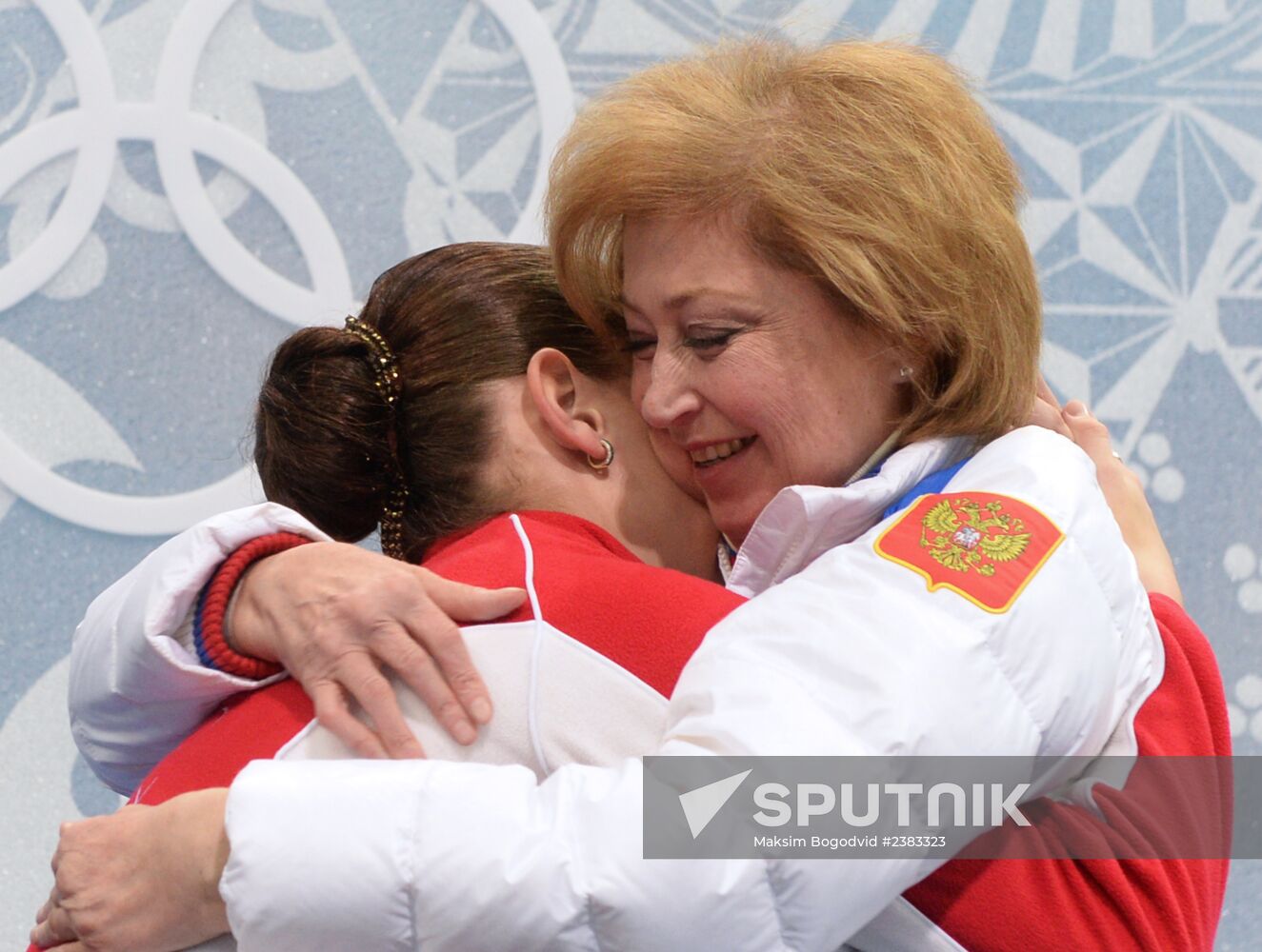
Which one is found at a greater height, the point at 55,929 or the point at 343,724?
the point at 343,724

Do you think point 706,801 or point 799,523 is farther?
point 799,523

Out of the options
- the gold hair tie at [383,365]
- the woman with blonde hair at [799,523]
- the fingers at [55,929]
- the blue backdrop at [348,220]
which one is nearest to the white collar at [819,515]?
the woman with blonde hair at [799,523]

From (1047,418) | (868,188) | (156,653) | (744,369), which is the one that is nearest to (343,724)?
(156,653)

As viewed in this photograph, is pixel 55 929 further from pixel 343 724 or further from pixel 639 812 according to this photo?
pixel 639 812

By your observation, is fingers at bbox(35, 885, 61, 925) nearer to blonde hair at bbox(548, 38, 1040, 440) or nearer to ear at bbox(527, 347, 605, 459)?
ear at bbox(527, 347, 605, 459)

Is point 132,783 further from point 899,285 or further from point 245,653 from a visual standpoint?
point 899,285

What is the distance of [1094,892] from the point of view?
3.04ft

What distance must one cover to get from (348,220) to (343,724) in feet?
3.85

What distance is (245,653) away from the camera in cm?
104

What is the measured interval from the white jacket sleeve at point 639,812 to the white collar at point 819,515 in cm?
23

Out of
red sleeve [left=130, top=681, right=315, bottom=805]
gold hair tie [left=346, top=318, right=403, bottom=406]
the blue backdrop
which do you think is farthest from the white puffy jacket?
the blue backdrop

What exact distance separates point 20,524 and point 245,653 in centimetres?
101

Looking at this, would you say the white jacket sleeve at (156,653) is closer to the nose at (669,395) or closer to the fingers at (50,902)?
the fingers at (50,902)

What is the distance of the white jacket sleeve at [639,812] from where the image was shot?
0.77 m
